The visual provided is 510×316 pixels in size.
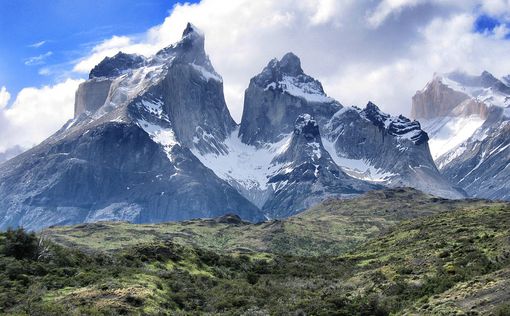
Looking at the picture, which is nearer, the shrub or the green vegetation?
the green vegetation

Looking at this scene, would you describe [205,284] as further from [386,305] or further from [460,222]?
[460,222]

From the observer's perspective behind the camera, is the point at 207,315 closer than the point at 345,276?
Yes

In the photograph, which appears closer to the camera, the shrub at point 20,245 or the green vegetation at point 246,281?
the green vegetation at point 246,281

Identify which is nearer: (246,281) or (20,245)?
(20,245)

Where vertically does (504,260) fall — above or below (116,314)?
below

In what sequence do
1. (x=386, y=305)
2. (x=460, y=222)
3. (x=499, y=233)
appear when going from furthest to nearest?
(x=460, y=222) < (x=499, y=233) < (x=386, y=305)

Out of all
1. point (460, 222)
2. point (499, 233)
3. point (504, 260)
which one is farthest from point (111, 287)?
point (460, 222)

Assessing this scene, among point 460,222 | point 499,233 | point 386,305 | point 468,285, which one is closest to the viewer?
point 468,285

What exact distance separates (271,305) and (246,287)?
13.0 m

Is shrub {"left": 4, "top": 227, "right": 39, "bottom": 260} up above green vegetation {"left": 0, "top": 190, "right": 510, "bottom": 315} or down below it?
above

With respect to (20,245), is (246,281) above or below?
below

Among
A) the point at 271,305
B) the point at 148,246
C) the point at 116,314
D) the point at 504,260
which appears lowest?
the point at 504,260

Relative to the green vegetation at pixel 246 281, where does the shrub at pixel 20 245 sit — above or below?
above

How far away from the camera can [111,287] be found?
3167 inches
